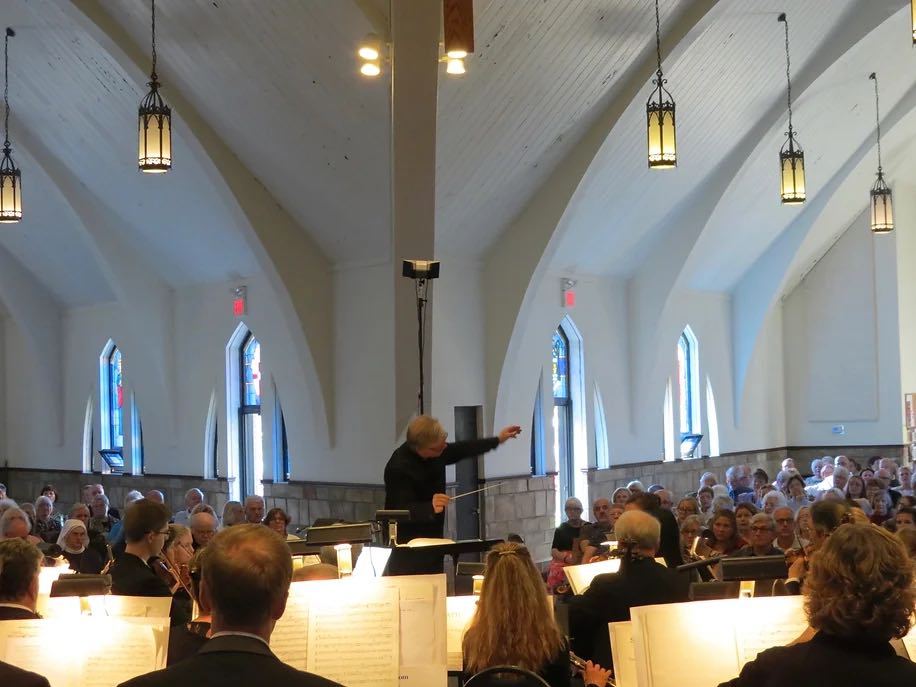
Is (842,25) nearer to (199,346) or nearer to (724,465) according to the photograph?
(724,465)

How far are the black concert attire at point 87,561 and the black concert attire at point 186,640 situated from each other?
3607 mm

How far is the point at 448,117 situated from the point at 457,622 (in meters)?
5.56

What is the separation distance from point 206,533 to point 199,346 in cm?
663

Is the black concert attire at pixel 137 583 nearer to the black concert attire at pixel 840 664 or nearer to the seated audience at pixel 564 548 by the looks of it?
the black concert attire at pixel 840 664

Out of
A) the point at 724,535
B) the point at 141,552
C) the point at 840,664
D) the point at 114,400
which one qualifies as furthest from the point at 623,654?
the point at 114,400

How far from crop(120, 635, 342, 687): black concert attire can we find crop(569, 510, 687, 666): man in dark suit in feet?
9.31

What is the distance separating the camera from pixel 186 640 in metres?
3.71

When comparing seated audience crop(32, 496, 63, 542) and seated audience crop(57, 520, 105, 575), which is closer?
seated audience crop(57, 520, 105, 575)

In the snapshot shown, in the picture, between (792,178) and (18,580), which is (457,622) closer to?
(18,580)

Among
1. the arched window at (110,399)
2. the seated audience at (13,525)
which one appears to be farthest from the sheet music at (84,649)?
the arched window at (110,399)

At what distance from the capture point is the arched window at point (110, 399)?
16.0m

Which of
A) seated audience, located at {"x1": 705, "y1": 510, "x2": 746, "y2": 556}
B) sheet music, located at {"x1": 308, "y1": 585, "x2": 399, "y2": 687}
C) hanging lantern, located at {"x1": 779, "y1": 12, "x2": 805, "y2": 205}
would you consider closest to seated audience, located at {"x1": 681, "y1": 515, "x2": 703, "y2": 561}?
seated audience, located at {"x1": 705, "y1": 510, "x2": 746, "y2": 556}

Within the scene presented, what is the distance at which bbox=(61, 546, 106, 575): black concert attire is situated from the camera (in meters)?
7.30

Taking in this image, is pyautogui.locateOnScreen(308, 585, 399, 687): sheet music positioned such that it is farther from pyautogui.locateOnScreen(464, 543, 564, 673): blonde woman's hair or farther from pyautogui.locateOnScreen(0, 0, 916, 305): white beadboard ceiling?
pyautogui.locateOnScreen(0, 0, 916, 305): white beadboard ceiling
